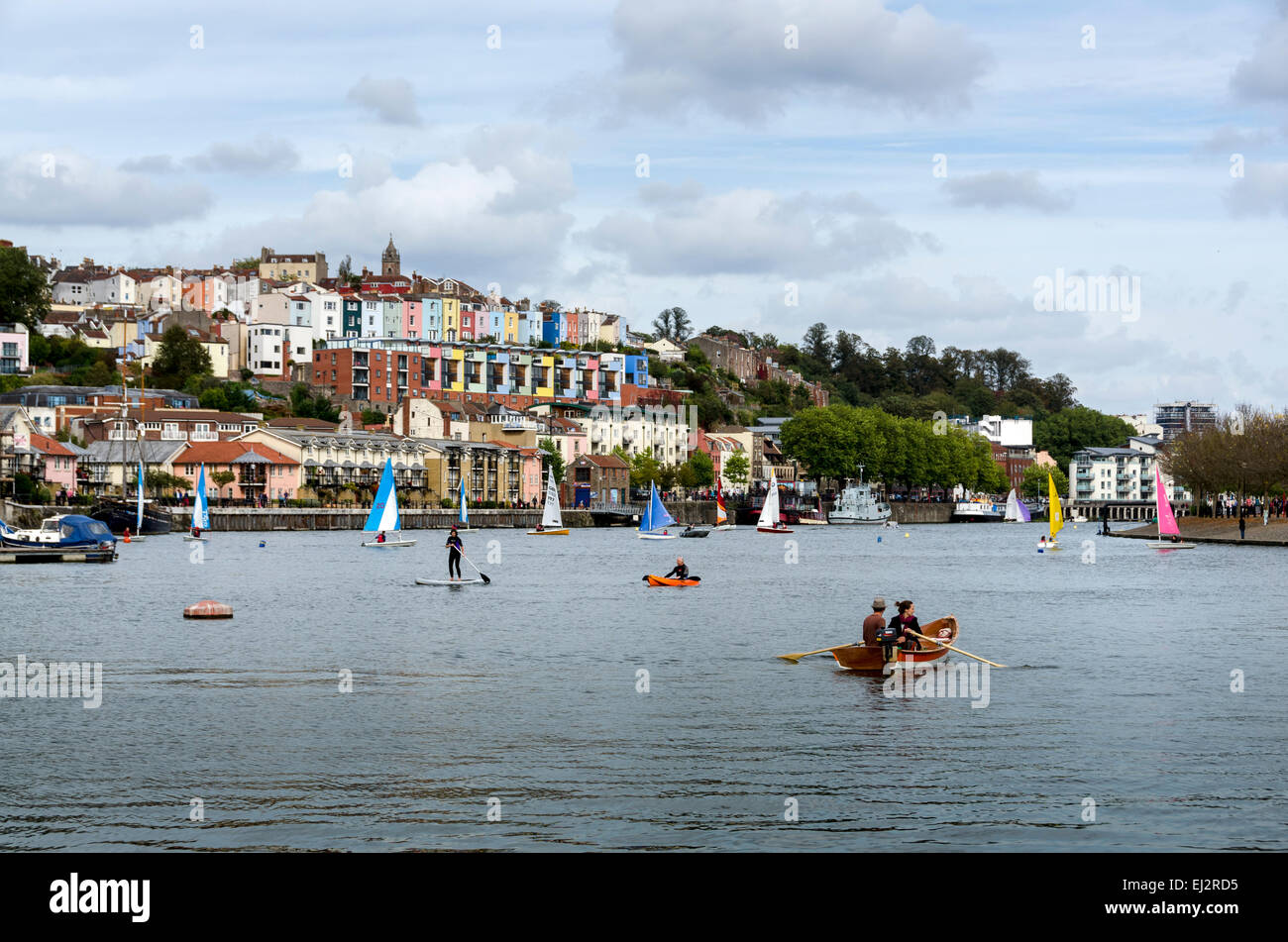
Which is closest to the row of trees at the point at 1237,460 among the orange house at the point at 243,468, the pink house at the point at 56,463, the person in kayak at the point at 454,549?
the person in kayak at the point at 454,549

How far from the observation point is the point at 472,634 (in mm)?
42844

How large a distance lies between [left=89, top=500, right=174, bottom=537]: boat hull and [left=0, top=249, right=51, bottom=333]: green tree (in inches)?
3201

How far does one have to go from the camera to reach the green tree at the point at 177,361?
190 metres

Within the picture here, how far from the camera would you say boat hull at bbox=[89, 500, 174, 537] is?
117 metres

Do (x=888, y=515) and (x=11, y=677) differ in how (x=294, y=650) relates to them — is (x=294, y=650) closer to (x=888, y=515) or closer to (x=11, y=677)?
(x=11, y=677)

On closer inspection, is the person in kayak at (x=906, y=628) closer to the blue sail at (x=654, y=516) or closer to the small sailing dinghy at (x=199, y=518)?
the small sailing dinghy at (x=199, y=518)

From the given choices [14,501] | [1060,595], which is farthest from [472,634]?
[14,501]

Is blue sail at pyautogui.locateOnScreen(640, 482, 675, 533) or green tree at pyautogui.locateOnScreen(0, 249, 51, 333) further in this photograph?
green tree at pyautogui.locateOnScreen(0, 249, 51, 333)

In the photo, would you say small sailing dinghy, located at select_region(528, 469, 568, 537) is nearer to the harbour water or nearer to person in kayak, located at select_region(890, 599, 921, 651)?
the harbour water

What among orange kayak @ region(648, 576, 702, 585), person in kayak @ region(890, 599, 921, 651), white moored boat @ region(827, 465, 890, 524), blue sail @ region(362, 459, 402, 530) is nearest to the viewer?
person in kayak @ region(890, 599, 921, 651)

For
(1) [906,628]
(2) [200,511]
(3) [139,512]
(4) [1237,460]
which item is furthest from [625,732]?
(4) [1237,460]

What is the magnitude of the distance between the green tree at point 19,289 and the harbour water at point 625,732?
152m

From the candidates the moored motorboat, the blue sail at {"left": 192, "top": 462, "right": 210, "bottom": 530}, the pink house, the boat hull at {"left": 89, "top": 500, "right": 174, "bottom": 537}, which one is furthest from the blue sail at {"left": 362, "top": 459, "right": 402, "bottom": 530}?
the pink house

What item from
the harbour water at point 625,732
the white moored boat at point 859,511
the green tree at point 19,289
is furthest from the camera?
the white moored boat at point 859,511
